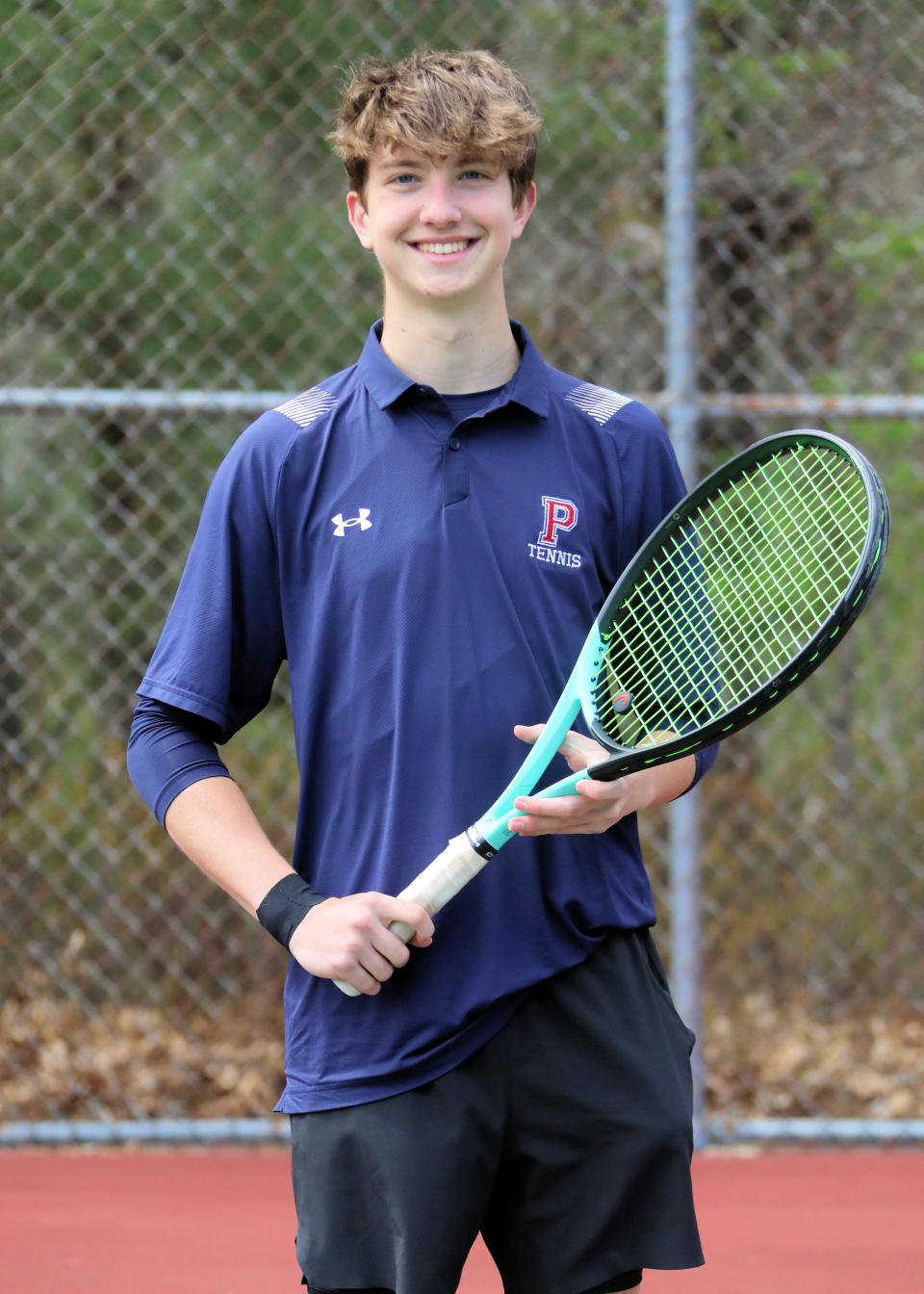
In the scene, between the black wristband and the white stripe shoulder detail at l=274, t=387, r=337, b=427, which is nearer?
the black wristband

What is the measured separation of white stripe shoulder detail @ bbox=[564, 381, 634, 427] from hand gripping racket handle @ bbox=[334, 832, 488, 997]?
0.55 m

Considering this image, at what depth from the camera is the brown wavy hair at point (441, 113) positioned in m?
1.91

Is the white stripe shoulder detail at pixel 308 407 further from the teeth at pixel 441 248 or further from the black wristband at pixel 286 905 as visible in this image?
the black wristband at pixel 286 905

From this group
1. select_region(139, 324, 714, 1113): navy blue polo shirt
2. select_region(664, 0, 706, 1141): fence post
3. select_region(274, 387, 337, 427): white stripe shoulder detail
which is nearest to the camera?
select_region(139, 324, 714, 1113): navy blue polo shirt

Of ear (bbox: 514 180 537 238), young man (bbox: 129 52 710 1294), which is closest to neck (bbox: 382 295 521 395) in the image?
young man (bbox: 129 52 710 1294)

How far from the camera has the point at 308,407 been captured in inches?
79.0

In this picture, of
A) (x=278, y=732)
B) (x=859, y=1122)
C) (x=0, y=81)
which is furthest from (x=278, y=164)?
(x=859, y=1122)

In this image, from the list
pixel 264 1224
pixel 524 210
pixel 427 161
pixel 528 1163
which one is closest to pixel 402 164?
pixel 427 161

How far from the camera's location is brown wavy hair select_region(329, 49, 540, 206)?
1.91m

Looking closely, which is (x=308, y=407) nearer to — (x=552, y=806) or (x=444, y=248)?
(x=444, y=248)

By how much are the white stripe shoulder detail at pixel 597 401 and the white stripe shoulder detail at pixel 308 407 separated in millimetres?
282

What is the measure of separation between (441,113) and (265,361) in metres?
3.11

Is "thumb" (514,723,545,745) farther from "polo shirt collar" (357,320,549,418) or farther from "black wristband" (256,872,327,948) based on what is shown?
"polo shirt collar" (357,320,549,418)

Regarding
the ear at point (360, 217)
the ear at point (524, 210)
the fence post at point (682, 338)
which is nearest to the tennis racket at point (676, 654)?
the ear at point (524, 210)
